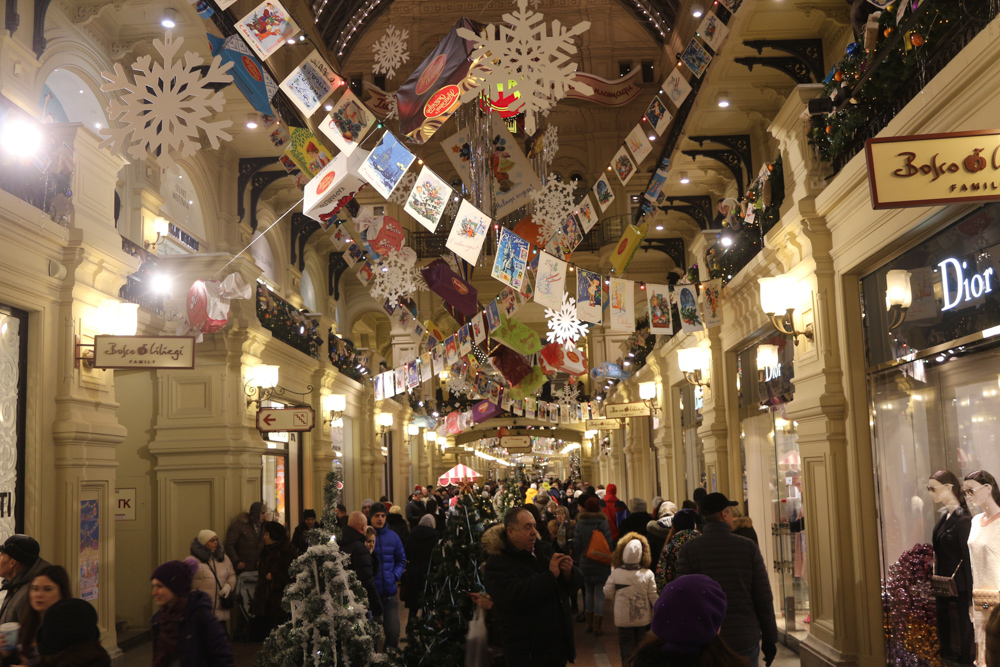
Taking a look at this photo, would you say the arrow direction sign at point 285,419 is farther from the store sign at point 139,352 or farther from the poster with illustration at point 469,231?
the poster with illustration at point 469,231

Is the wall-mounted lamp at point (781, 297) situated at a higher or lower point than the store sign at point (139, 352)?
higher

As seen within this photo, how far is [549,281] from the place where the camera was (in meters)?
8.22

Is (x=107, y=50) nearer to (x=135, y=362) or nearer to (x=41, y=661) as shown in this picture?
(x=135, y=362)

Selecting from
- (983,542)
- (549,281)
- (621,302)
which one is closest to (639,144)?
(621,302)

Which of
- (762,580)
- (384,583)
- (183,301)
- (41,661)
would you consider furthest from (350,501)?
(41,661)

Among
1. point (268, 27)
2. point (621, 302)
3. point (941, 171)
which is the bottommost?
point (941, 171)

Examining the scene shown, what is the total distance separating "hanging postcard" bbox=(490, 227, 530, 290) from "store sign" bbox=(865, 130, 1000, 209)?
453 cm

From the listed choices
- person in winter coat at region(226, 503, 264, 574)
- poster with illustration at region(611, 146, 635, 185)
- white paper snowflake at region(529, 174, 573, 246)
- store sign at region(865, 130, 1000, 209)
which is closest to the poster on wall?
person in winter coat at region(226, 503, 264, 574)

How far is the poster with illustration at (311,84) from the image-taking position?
21.3 feet

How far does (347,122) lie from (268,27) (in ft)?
3.30

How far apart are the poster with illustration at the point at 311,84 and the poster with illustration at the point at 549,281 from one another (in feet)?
8.38

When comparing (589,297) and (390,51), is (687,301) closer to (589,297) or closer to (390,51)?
(589,297)

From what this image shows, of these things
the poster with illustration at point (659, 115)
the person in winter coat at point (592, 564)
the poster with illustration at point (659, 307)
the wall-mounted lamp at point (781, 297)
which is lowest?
the person in winter coat at point (592, 564)

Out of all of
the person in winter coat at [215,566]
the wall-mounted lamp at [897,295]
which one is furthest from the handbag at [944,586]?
the person in winter coat at [215,566]
